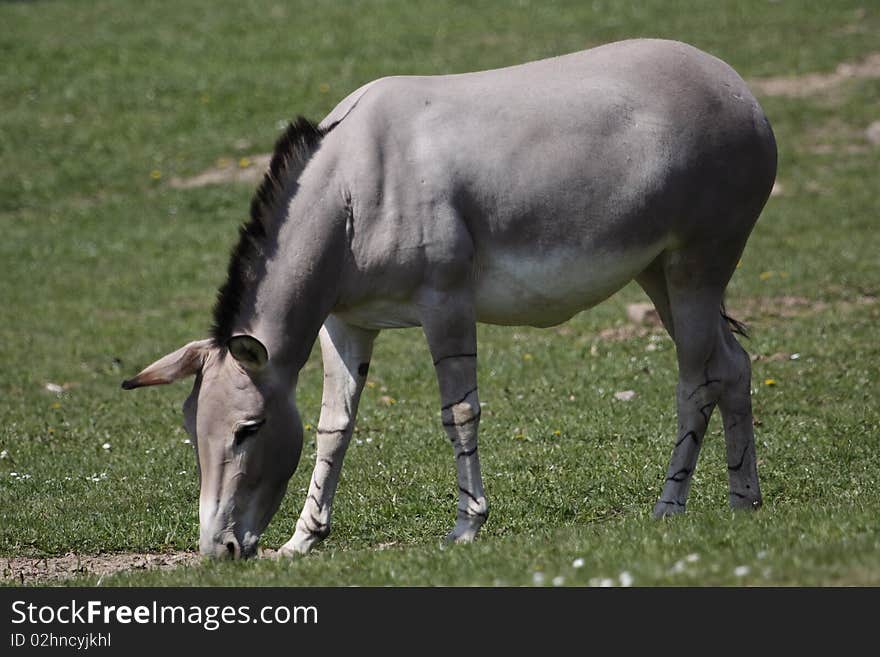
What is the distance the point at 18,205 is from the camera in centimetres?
1970

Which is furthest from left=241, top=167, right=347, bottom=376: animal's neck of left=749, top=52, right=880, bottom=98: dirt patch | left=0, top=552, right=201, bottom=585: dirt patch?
left=749, top=52, right=880, bottom=98: dirt patch

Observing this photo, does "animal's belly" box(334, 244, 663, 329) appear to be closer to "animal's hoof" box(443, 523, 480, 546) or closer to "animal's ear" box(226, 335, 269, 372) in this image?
"animal's ear" box(226, 335, 269, 372)

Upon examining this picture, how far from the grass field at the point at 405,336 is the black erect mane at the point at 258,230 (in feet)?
4.16

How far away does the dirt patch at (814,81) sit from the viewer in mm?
21625

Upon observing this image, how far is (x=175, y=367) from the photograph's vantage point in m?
7.02

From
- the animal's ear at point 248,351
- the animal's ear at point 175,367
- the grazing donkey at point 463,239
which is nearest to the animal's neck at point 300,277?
the grazing donkey at point 463,239

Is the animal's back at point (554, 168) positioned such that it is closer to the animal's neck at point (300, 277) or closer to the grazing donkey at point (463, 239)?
the grazing donkey at point (463, 239)

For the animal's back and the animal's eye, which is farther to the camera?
the animal's back

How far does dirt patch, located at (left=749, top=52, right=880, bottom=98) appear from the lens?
70.9 ft

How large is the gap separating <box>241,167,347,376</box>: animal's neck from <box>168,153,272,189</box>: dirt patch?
1273cm

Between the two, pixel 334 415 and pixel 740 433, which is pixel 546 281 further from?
pixel 740 433
